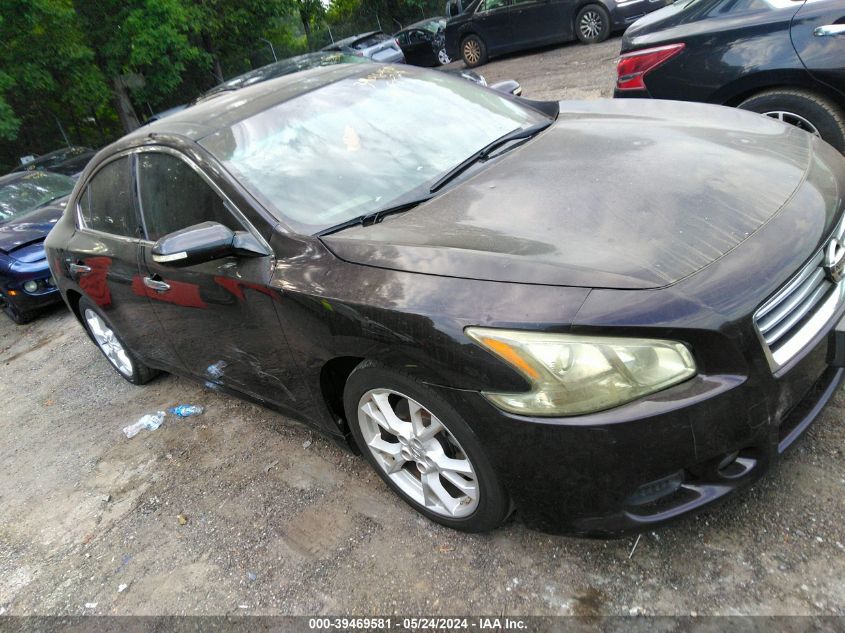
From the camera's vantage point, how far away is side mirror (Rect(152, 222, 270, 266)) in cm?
243

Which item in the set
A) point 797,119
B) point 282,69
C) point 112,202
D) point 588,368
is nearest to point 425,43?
point 282,69

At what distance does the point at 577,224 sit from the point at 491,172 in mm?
661

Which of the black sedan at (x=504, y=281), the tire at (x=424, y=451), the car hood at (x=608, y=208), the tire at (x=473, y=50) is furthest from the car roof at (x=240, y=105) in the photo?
the tire at (x=473, y=50)

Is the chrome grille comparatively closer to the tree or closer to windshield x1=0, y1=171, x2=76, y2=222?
windshield x1=0, y1=171, x2=76, y2=222

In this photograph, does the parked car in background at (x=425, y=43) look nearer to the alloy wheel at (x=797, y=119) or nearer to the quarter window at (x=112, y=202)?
the alloy wheel at (x=797, y=119)

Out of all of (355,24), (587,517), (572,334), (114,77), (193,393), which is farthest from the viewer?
(355,24)

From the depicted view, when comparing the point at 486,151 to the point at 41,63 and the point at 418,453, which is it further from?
the point at 41,63

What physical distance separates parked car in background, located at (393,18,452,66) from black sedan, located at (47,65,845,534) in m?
15.9

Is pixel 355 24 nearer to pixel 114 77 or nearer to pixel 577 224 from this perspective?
pixel 114 77

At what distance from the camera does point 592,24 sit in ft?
39.6

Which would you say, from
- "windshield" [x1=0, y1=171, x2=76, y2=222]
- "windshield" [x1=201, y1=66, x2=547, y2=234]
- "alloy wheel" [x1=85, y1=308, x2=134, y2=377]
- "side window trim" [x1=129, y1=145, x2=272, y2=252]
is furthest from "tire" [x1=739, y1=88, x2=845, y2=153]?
"windshield" [x1=0, y1=171, x2=76, y2=222]

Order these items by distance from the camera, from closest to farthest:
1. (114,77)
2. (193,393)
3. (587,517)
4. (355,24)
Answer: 1. (587,517)
2. (193,393)
3. (114,77)
4. (355,24)

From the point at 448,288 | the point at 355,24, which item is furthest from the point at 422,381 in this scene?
the point at 355,24

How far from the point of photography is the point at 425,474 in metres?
2.36
